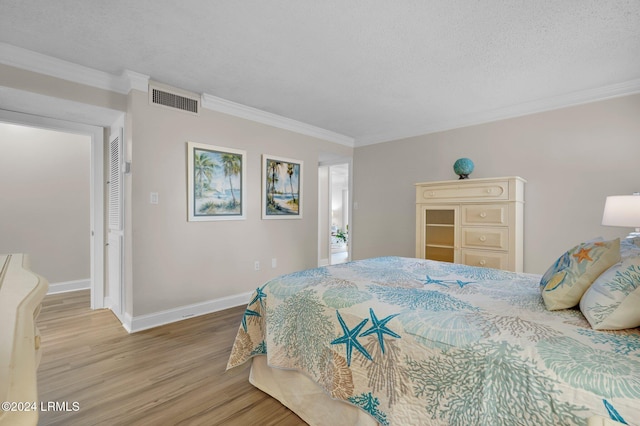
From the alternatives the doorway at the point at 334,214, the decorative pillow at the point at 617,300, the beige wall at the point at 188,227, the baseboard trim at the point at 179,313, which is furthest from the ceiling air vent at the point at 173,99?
the decorative pillow at the point at 617,300

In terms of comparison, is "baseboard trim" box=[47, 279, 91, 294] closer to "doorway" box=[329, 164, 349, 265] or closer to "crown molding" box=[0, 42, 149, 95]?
"crown molding" box=[0, 42, 149, 95]

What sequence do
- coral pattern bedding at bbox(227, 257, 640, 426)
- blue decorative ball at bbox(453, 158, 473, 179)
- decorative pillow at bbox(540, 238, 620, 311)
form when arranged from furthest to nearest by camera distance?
blue decorative ball at bbox(453, 158, 473, 179) < decorative pillow at bbox(540, 238, 620, 311) < coral pattern bedding at bbox(227, 257, 640, 426)

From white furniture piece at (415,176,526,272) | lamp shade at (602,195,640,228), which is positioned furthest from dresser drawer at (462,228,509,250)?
A: lamp shade at (602,195,640,228)

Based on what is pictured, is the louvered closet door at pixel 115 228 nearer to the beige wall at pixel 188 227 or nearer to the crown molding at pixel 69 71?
the beige wall at pixel 188 227

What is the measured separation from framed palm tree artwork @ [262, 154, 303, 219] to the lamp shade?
3.19 metres

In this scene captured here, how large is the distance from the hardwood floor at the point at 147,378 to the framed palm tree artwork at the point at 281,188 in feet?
4.96

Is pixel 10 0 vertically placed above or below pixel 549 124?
above

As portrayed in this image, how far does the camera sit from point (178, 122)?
2.98 meters

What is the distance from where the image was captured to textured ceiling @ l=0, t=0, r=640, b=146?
1.79 m

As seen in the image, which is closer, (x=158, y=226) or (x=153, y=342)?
(x=153, y=342)

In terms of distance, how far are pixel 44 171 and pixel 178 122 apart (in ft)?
8.14

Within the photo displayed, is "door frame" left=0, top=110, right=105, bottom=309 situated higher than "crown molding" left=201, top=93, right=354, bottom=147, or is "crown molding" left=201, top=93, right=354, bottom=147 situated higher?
"crown molding" left=201, top=93, right=354, bottom=147

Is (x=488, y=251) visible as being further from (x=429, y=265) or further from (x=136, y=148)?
(x=136, y=148)

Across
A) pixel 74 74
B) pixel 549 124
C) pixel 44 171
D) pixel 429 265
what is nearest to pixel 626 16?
pixel 549 124
